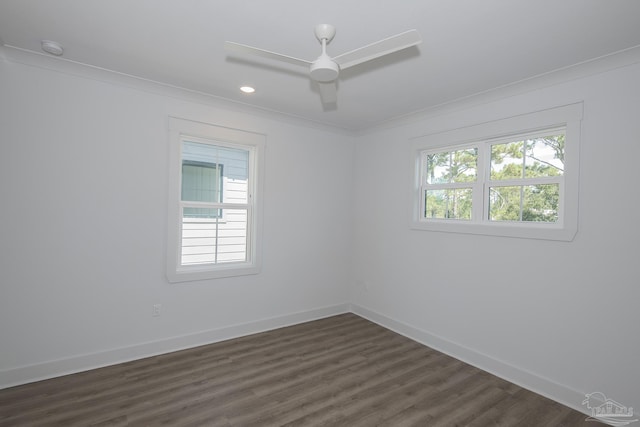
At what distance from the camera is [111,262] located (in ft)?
9.52

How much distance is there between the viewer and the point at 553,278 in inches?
103

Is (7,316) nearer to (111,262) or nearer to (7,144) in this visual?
(111,262)

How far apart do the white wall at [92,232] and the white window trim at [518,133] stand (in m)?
1.83

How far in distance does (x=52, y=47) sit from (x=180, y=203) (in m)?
1.58

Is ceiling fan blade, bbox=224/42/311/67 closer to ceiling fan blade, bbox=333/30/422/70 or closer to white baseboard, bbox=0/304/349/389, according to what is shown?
ceiling fan blade, bbox=333/30/422/70

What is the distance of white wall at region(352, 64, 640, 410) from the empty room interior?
0.02 metres

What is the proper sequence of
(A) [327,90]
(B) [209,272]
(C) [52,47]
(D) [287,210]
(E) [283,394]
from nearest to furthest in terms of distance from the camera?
(A) [327,90] → (C) [52,47] → (E) [283,394] → (B) [209,272] → (D) [287,210]

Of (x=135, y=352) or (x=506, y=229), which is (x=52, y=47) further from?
Answer: (x=506, y=229)

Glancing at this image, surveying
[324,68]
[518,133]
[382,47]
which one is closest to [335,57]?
[324,68]

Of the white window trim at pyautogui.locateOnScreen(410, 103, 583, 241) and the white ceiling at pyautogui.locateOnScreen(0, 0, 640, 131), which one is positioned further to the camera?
the white window trim at pyautogui.locateOnScreen(410, 103, 583, 241)

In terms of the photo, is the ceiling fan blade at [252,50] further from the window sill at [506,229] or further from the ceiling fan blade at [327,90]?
the window sill at [506,229]

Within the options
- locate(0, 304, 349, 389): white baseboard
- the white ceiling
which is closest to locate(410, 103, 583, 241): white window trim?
the white ceiling

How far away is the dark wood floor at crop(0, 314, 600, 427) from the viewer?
2232 millimetres

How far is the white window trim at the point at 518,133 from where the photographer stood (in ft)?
8.23
